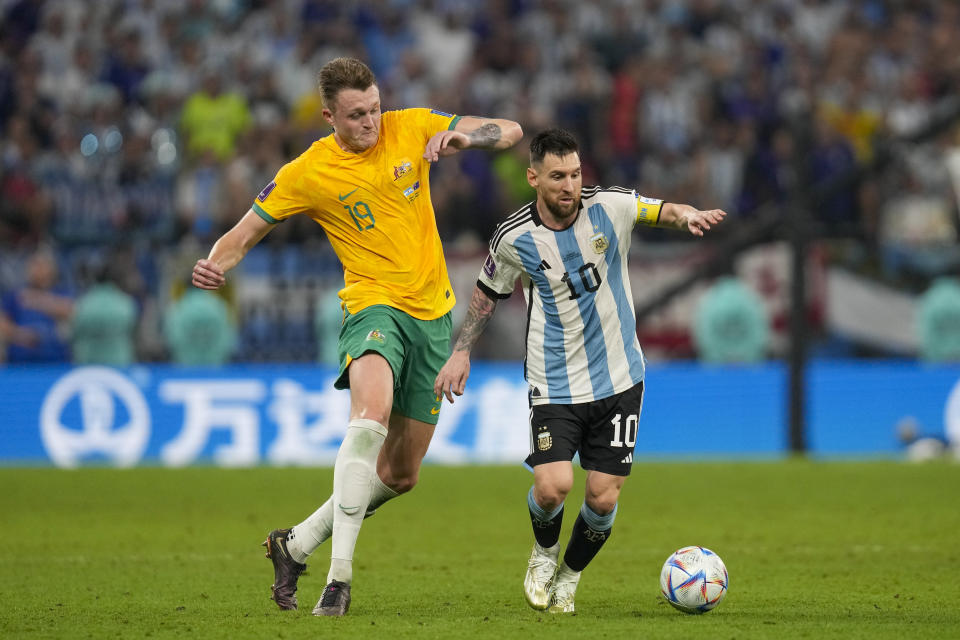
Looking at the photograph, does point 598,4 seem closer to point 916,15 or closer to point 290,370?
point 916,15

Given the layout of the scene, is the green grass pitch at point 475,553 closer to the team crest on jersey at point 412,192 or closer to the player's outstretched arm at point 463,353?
the player's outstretched arm at point 463,353

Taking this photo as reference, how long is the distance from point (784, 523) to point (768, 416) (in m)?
5.00

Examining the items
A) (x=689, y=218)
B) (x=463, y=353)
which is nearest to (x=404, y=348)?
(x=463, y=353)

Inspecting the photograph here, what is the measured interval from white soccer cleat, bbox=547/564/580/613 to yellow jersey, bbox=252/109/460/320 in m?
1.32

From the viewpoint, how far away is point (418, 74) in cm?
1778

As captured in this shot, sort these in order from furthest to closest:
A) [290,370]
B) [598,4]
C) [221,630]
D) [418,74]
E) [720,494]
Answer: [598,4], [418,74], [290,370], [720,494], [221,630]

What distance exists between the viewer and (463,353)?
635cm

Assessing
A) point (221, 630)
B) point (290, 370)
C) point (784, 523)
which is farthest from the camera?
point (290, 370)

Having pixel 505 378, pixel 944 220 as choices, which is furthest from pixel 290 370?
pixel 944 220

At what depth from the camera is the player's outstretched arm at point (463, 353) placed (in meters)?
6.29

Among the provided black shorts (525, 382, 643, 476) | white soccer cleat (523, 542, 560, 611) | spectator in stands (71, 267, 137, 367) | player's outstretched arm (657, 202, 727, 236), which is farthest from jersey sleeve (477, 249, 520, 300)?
spectator in stands (71, 267, 137, 367)

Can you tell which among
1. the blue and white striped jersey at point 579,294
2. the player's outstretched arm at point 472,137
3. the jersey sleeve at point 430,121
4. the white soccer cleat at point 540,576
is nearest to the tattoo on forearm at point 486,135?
the player's outstretched arm at point 472,137

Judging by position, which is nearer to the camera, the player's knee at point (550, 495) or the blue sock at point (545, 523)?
the player's knee at point (550, 495)

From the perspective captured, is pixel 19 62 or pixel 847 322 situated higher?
pixel 19 62
